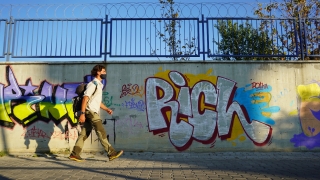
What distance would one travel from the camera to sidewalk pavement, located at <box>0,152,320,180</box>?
4.13 meters

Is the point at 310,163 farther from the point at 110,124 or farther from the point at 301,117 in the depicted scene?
the point at 110,124

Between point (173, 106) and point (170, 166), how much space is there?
2.04m

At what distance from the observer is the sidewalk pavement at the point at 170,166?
13.6ft

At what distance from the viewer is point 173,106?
6.73 metres

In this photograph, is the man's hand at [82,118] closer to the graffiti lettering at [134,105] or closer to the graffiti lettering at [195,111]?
the graffiti lettering at [134,105]

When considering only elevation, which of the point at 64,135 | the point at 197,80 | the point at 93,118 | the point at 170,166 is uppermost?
Result: the point at 197,80

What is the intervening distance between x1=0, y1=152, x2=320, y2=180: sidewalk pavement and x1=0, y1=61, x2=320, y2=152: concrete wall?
1.14 feet

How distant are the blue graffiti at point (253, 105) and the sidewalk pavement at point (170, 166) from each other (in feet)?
2.88

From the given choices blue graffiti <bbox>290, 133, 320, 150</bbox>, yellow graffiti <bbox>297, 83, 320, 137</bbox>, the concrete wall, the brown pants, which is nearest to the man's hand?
the brown pants

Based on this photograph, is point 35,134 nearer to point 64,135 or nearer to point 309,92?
point 64,135

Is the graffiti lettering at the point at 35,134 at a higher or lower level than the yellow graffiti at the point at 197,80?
lower

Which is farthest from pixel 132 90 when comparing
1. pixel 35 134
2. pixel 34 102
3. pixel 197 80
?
pixel 35 134

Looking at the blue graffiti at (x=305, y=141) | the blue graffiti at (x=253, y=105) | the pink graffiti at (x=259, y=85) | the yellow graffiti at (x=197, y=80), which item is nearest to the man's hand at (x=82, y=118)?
the yellow graffiti at (x=197, y=80)

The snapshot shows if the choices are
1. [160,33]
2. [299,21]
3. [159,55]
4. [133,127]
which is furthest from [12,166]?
[299,21]
